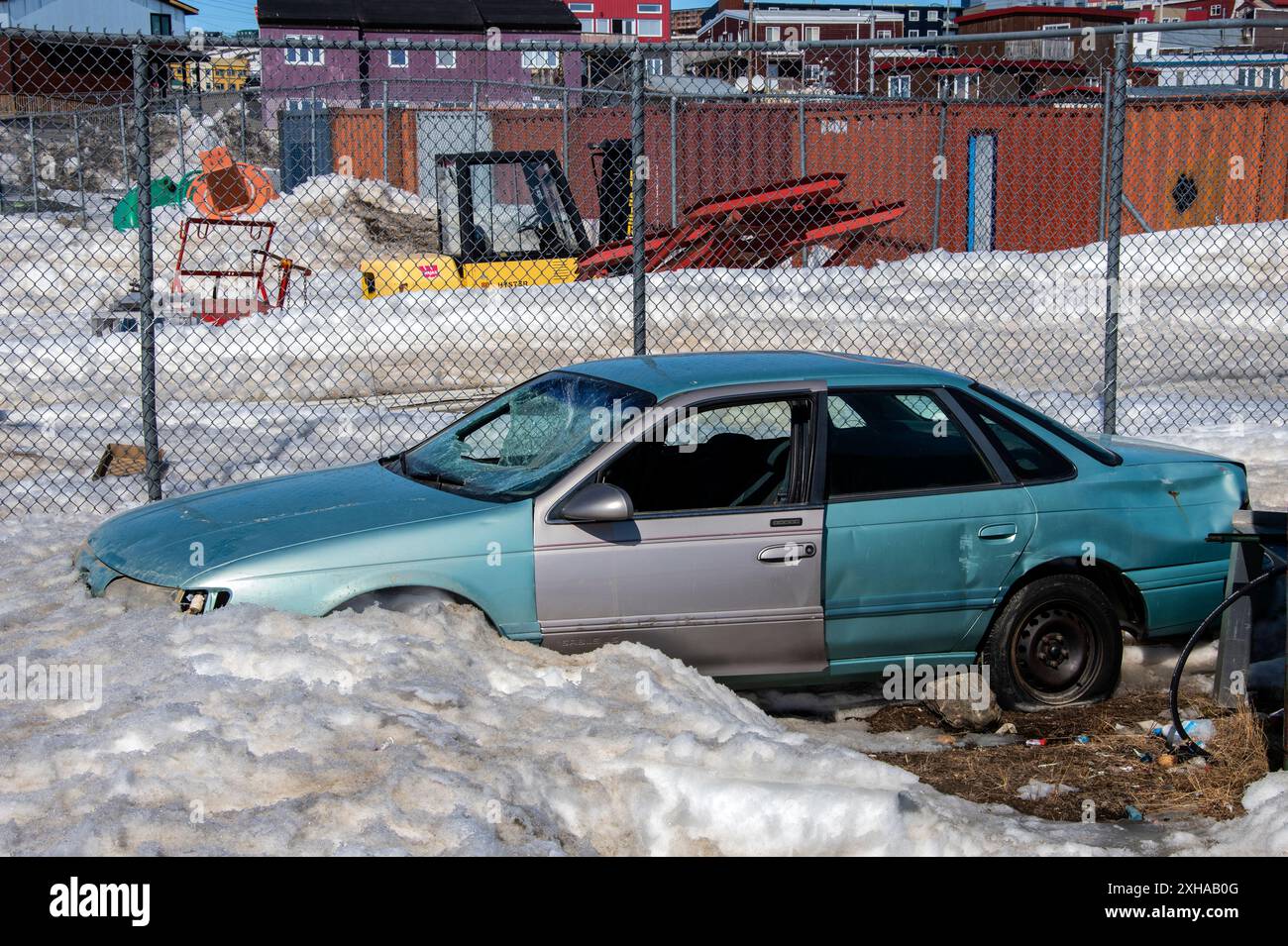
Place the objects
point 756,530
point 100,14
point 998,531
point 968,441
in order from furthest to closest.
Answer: point 100,14, point 968,441, point 998,531, point 756,530

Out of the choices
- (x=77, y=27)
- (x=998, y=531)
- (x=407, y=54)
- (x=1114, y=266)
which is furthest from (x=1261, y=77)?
(x=77, y=27)

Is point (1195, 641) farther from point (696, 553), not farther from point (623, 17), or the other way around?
point (623, 17)

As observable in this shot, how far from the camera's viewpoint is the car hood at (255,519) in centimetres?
517

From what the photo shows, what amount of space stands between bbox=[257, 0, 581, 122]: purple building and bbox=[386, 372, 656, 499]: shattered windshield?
3519 cm

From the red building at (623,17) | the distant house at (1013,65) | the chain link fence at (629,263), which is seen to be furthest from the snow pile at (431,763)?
the red building at (623,17)

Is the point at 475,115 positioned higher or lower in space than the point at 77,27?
lower

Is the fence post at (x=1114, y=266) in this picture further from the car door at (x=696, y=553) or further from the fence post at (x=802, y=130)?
the fence post at (x=802, y=130)

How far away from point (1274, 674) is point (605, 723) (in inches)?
123

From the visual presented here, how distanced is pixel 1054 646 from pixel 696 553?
1.70 m

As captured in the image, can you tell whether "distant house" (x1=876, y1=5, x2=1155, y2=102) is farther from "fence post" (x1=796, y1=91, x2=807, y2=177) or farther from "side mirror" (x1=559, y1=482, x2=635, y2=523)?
"side mirror" (x1=559, y1=482, x2=635, y2=523)

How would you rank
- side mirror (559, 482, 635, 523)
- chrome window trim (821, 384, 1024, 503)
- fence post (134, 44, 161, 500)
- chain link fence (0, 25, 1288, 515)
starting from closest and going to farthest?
side mirror (559, 482, 635, 523)
chrome window trim (821, 384, 1024, 503)
fence post (134, 44, 161, 500)
chain link fence (0, 25, 1288, 515)

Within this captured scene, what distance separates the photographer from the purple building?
4153 centimetres

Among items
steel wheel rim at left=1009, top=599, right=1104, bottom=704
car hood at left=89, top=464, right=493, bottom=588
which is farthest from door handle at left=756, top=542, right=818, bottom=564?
car hood at left=89, top=464, right=493, bottom=588

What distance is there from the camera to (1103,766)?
206 inches
